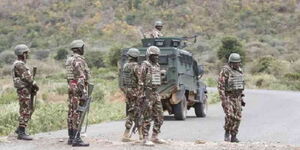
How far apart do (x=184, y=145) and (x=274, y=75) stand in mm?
48028

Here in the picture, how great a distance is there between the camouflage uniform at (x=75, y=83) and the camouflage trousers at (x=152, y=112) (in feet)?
4.10

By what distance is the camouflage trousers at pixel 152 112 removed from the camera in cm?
1276

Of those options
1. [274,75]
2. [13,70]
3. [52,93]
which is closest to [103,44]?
[274,75]

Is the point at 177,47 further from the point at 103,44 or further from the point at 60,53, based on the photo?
the point at 103,44

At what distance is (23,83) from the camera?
1355 cm

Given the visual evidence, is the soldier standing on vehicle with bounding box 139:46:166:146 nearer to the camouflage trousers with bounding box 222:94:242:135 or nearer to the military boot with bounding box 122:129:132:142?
the military boot with bounding box 122:129:132:142

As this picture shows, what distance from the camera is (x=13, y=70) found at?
1360 centimetres

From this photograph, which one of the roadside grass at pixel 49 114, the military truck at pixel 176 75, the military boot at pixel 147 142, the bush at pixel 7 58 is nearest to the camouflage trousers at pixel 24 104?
the military boot at pixel 147 142

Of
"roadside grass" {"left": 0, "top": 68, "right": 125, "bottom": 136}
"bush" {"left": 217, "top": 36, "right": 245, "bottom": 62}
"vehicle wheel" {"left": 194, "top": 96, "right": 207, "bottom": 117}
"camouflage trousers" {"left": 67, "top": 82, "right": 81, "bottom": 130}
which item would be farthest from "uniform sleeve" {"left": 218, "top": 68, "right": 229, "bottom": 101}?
"bush" {"left": 217, "top": 36, "right": 245, "bottom": 62}

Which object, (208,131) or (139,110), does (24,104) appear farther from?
(208,131)

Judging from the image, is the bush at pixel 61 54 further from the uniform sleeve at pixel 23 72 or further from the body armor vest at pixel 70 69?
the body armor vest at pixel 70 69

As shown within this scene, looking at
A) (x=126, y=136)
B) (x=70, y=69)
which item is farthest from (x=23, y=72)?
(x=126, y=136)

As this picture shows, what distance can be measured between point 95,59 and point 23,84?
57767mm

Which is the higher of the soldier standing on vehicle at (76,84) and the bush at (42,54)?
the bush at (42,54)
